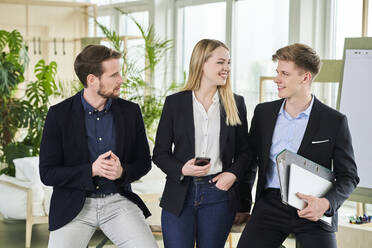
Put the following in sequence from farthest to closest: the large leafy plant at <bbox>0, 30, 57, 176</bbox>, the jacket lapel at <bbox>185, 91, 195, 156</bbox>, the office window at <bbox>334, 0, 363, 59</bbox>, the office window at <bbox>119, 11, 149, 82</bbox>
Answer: the office window at <bbox>119, 11, 149, 82</bbox> < the large leafy plant at <bbox>0, 30, 57, 176</bbox> < the office window at <bbox>334, 0, 363, 59</bbox> < the jacket lapel at <bbox>185, 91, 195, 156</bbox>

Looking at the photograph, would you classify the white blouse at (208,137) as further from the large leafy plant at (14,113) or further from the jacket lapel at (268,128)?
the large leafy plant at (14,113)

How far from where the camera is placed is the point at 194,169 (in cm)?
261

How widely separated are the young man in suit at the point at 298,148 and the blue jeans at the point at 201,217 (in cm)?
15

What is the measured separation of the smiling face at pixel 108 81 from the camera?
9.18 ft

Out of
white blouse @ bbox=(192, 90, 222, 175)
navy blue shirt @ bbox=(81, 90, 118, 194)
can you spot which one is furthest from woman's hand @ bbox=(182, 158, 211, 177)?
navy blue shirt @ bbox=(81, 90, 118, 194)

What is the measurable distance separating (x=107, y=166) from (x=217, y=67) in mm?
741

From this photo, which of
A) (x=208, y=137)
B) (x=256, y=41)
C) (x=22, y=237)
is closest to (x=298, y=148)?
(x=208, y=137)

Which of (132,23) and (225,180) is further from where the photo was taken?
(132,23)

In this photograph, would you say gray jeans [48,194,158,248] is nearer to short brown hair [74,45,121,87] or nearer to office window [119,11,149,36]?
short brown hair [74,45,121,87]

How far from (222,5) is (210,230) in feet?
14.9

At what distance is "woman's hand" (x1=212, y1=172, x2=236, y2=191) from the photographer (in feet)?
8.93

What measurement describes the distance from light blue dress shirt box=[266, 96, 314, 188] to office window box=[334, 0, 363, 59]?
2719mm

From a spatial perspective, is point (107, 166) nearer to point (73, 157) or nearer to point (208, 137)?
point (73, 157)

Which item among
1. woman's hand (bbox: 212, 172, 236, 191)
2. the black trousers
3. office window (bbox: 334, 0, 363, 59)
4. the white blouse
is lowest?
the black trousers
